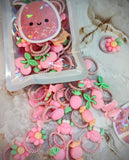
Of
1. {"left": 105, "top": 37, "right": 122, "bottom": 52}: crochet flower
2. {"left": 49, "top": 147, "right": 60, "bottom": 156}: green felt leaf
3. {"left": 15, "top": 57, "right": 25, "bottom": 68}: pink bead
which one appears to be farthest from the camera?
{"left": 105, "top": 37, "right": 122, "bottom": 52}: crochet flower

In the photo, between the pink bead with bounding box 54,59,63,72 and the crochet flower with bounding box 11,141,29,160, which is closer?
the crochet flower with bounding box 11,141,29,160

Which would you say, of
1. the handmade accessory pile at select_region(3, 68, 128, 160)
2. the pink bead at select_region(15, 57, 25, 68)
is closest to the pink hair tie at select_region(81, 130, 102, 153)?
the handmade accessory pile at select_region(3, 68, 128, 160)

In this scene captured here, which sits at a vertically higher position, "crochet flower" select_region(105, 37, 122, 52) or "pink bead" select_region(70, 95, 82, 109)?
"crochet flower" select_region(105, 37, 122, 52)

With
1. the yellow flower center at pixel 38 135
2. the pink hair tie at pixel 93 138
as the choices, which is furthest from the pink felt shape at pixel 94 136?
the yellow flower center at pixel 38 135

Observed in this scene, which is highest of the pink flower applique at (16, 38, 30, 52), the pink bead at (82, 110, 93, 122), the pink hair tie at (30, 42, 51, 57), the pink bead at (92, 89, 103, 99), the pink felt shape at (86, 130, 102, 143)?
the pink flower applique at (16, 38, 30, 52)

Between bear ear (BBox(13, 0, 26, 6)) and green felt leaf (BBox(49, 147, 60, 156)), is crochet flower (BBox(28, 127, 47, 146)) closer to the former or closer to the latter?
green felt leaf (BBox(49, 147, 60, 156))

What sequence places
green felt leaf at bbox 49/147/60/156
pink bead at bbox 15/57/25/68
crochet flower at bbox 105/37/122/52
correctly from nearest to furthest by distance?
green felt leaf at bbox 49/147/60/156
pink bead at bbox 15/57/25/68
crochet flower at bbox 105/37/122/52

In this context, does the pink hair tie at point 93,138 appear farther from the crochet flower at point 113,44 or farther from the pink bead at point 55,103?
the crochet flower at point 113,44
